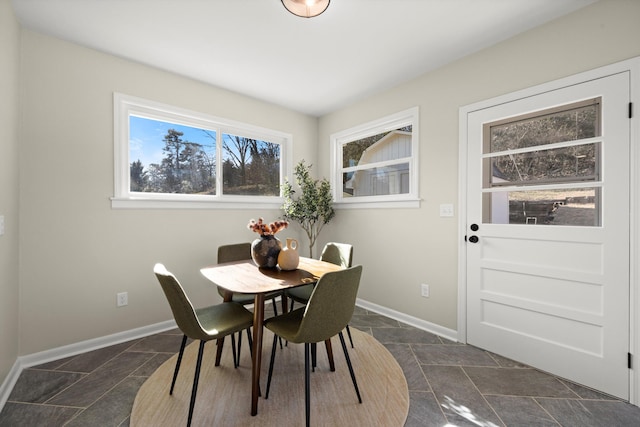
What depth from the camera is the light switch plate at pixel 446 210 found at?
8.33ft

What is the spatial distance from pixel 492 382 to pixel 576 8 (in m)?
2.64

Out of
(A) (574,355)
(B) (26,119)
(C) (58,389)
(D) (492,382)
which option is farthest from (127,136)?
(A) (574,355)

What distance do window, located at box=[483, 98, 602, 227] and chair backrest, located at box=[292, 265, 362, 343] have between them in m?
1.51

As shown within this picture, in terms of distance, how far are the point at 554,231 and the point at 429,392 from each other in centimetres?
146

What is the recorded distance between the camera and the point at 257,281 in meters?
1.72

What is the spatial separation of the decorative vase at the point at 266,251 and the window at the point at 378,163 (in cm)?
156

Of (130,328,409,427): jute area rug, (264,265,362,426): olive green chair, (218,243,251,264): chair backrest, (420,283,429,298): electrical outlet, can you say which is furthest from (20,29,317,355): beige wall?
(420,283,429,298): electrical outlet

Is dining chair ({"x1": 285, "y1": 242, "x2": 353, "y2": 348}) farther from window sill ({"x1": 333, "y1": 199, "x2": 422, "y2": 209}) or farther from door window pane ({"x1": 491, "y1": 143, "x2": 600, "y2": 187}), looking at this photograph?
door window pane ({"x1": 491, "y1": 143, "x2": 600, "y2": 187})

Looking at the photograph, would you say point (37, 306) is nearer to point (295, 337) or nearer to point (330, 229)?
point (295, 337)

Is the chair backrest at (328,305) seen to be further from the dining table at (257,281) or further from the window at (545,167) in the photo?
the window at (545,167)

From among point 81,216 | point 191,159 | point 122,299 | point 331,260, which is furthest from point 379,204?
point 81,216

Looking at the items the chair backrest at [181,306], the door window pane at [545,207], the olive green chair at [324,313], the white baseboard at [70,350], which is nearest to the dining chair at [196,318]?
the chair backrest at [181,306]

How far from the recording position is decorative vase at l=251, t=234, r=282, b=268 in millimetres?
2025

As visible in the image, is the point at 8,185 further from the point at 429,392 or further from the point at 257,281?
the point at 429,392
